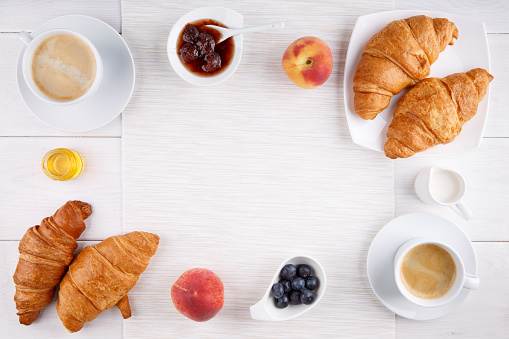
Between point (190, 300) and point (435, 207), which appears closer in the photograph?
point (190, 300)

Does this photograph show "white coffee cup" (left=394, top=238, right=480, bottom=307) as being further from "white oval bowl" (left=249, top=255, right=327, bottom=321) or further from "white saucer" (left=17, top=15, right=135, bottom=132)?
"white saucer" (left=17, top=15, right=135, bottom=132)

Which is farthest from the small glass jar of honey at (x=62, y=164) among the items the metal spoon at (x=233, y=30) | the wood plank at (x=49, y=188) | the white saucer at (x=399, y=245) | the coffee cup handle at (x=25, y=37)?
the white saucer at (x=399, y=245)

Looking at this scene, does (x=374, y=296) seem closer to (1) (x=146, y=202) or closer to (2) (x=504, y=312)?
(2) (x=504, y=312)

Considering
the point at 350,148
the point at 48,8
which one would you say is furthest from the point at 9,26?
the point at 350,148

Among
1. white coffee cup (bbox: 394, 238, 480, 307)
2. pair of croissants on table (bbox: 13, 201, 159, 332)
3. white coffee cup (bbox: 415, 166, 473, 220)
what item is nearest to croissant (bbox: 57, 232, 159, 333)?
pair of croissants on table (bbox: 13, 201, 159, 332)

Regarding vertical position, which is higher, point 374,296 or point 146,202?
point 146,202

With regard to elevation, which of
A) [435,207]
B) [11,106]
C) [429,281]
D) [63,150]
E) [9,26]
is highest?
[9,26]
